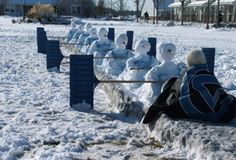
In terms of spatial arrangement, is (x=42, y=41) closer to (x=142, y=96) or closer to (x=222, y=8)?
(x=142, y=96)

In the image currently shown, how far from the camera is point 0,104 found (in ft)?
26.3

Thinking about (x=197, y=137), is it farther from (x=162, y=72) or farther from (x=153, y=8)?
(x=153, y=8)

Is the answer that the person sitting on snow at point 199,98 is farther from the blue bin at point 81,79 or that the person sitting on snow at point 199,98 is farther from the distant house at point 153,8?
the distant house at point 153,8

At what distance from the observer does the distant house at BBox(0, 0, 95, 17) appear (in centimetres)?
7981

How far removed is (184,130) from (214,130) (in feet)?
1.12

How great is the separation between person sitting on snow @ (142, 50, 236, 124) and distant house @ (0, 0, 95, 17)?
72.8 metres

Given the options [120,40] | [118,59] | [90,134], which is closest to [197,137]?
[90,134]

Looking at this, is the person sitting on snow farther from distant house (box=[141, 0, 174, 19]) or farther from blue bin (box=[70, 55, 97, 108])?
distant house (box=[141, 0, 174, 19])

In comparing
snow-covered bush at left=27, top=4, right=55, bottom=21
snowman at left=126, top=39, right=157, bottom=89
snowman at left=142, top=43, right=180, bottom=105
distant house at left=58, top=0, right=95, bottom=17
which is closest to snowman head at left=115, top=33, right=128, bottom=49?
snowman at left=126, top=39, right=157, bottom=89

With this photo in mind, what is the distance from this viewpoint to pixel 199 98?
18.9 ft

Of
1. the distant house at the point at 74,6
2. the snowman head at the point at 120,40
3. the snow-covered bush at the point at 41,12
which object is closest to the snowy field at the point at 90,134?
the snowman head at the point at 120,40

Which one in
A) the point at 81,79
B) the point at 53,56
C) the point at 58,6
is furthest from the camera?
the point at 58,6

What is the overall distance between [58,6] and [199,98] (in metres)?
77.4

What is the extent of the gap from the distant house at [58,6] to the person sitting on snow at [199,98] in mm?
72760
